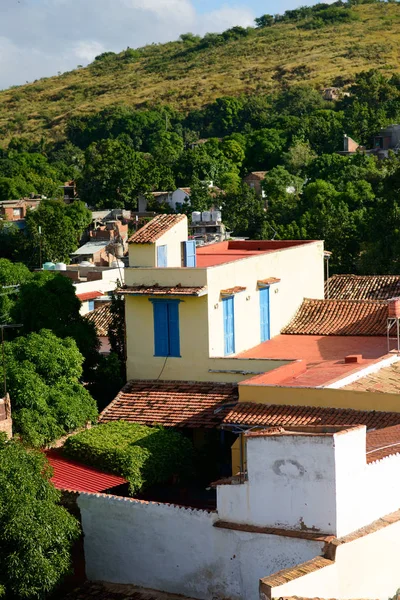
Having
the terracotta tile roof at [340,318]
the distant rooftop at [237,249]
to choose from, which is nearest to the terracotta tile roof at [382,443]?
the terracotta tile roof at [340,318]

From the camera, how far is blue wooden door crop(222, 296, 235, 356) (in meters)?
21.0

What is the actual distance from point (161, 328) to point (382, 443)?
6781 millimetres

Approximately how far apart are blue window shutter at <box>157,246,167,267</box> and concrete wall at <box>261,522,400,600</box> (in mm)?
8908

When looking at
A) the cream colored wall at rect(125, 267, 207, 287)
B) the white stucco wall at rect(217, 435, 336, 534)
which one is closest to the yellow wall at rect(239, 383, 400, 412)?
the cream colored wall at rect(125, 267, 207, 287)

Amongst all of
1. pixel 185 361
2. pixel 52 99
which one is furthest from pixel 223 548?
pixel 52 99

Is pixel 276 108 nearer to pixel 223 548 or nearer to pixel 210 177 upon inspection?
pixel 210 177

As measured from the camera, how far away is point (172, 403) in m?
20.0

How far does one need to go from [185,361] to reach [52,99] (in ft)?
353

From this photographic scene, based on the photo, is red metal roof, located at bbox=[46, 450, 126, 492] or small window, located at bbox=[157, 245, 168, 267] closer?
red metal roof, located at bbox=[46, 450, 126, 492]

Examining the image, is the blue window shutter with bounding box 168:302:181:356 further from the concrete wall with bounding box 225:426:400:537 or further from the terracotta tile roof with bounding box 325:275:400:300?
the terracotta tile roof with bounding box 325:275:400:300

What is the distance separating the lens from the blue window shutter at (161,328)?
20719 millimetres

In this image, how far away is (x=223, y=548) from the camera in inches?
574

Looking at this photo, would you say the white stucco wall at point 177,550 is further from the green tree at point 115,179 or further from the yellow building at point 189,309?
the green tree at point 115,179

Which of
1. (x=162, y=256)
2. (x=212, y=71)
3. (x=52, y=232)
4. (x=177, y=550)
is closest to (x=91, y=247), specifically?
(x=52, y=232)
